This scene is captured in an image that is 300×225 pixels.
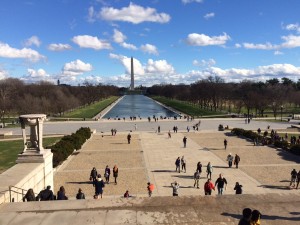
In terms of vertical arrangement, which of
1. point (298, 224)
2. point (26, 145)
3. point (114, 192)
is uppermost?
point (26, 145)

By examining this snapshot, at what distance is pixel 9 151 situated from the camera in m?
30.8

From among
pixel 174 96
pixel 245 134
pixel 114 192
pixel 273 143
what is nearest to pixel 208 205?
pixel 114 192

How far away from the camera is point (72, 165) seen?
25734 mm

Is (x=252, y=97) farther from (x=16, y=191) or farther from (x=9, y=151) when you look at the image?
(x=16, y=191)

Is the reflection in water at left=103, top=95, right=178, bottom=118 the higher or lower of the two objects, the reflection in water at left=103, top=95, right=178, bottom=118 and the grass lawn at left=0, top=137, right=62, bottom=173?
the higher

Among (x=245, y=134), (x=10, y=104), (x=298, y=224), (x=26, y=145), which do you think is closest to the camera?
(x=298, y=224)

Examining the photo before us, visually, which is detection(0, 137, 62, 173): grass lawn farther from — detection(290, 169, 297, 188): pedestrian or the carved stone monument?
detection(290, 169, 297, 188): pedestrian

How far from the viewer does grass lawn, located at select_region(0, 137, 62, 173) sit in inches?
984

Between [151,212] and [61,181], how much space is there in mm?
12118

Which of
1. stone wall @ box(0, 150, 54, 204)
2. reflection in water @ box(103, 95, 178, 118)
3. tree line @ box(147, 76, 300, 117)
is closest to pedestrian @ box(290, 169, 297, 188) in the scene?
stone wall @ box(0, 150, 54, 204)

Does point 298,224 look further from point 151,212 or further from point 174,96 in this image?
point 174,96

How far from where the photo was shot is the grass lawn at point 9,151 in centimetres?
2499

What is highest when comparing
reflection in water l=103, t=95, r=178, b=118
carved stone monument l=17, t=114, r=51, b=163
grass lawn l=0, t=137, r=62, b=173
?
carved stone monument l=17, t=114, r=51, b=163

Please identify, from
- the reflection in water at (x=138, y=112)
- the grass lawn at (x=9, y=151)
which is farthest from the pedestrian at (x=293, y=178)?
the reflection in water at (x=138, y=112)
